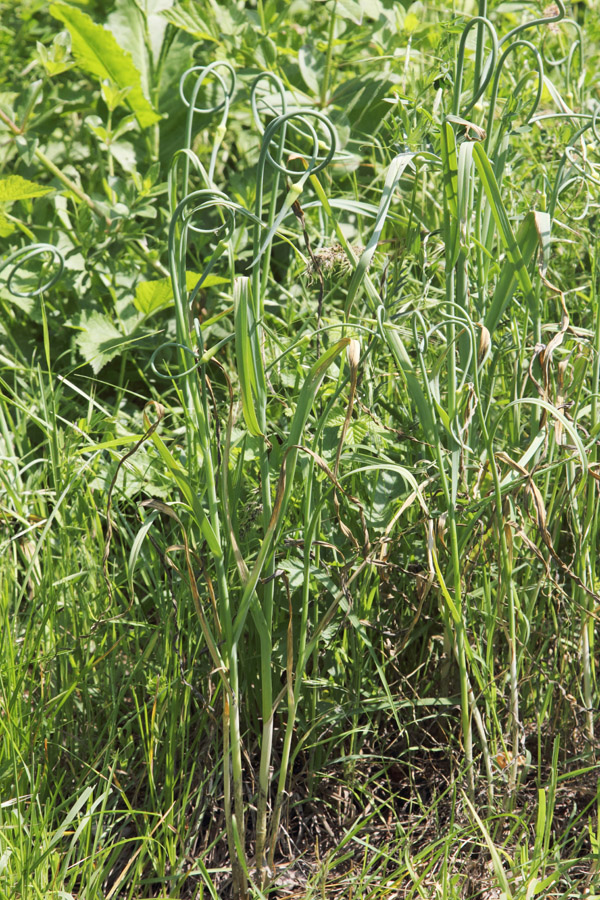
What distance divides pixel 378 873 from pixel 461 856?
159 mm

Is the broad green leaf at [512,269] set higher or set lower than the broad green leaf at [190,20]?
lower

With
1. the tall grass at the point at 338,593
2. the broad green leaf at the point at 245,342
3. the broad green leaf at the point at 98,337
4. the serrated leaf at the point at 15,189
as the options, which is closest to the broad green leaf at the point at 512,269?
the tall grass at the point at 338,593

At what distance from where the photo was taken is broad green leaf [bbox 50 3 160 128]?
1853 mm

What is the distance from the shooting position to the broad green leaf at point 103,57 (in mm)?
1853

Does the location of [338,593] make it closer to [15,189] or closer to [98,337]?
[98,337]

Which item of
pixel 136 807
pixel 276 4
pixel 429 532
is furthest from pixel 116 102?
pixel 136 807

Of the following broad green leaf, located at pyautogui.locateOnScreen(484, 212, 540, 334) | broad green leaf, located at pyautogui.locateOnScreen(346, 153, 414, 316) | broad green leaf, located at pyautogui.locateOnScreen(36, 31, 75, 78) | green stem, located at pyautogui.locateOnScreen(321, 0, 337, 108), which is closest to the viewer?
broad green leaf, located at pyautogui.locateOnScreen(346, 153, 414, 316)

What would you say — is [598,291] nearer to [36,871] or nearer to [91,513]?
[91,513]

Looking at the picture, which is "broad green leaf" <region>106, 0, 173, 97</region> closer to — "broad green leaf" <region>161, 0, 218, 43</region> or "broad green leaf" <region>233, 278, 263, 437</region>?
"broad green leaf" <region>161, 0, 218, 43</region>

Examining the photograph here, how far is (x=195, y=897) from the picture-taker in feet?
3.52

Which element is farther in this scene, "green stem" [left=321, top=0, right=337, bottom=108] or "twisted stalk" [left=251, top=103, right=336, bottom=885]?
"green stem" [left=321, top=0, right=337, bottom=108]

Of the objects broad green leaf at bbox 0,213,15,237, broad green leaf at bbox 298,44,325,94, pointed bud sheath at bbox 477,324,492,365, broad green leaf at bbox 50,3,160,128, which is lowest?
pointed bud sheath at bbox 477,324,492,365

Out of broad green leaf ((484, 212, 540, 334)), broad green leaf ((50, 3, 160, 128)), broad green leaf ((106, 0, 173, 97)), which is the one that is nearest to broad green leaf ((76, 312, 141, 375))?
broad green leaf ((50, 3, 160, 128))

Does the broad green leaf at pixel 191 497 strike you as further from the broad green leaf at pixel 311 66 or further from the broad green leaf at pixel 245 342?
the broad green leaf at pixel 311 66
